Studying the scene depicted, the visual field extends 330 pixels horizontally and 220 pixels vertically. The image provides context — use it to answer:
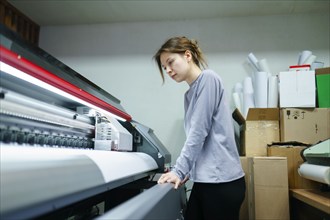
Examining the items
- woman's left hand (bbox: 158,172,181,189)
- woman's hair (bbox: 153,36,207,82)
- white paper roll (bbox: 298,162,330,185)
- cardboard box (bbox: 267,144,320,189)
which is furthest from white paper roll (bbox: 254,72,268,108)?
woman's left hand (bbox: 158,172,181,189)

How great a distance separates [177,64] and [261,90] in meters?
1.49

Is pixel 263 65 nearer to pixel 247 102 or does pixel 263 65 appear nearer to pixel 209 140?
pixel 247 102

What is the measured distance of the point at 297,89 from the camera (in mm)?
2330

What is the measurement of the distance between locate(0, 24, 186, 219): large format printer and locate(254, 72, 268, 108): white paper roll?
4.75 ft

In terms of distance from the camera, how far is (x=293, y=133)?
7.47 feet

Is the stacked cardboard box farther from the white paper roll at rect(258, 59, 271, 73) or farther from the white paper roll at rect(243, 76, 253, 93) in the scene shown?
the white paper roll at rect(258, 59, 271, 73)

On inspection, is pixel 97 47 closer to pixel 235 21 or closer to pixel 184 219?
pixel 235 21

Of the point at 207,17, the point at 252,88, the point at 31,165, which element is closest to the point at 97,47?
the point at 207,17

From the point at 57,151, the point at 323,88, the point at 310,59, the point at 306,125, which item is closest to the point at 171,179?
the point at 57,151

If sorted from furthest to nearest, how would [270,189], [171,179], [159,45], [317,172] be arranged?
[159,45] < [270,189] < [317,172] < [171,179]

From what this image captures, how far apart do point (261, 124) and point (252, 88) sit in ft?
1.28

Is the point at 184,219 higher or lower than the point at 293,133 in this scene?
lower

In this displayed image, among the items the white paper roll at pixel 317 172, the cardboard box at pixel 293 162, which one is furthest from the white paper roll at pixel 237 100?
the white paper roll at pixel 317 172

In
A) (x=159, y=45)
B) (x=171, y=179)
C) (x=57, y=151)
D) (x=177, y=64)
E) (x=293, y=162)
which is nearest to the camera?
(x=57, y=151)
